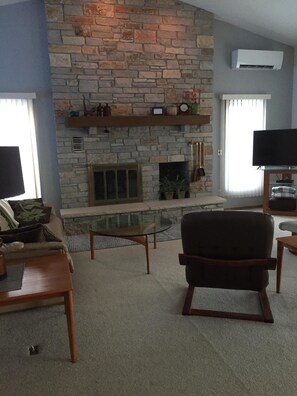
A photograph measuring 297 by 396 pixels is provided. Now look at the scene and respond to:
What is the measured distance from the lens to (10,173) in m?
2.45

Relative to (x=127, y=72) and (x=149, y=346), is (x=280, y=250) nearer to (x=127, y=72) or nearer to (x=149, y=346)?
(x=149, y=346)

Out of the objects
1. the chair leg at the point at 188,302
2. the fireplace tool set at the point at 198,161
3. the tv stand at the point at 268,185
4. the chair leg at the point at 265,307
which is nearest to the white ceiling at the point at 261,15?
the fireplace tool set at the point at 198,161

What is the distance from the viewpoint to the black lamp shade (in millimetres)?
2371

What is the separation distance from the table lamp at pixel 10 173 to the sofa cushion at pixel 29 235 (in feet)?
1.16

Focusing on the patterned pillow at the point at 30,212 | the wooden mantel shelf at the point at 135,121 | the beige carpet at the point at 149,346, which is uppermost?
the wooden mantel shelf at the point at 135,121

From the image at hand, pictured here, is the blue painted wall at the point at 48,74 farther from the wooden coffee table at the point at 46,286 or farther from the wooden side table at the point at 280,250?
the wooden side table at the point at 280,250

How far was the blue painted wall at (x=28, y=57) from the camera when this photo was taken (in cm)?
468

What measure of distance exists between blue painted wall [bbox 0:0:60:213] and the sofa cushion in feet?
8.73

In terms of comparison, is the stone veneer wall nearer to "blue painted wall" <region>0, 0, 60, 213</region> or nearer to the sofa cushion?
"blue painted wall" <region>0, 0, 60, 213</region>

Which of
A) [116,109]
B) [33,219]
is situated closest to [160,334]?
[33,219]

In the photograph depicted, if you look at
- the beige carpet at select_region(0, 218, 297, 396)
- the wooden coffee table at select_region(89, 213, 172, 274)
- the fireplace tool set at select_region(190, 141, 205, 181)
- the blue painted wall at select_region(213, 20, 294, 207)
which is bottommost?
the beige carpet at select_region(0, 218, 297, 396)

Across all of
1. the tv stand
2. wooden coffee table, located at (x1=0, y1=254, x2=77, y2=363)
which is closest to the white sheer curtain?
wooden coffee table, located at (x1=0, y1=254, x2=77, y2=363)

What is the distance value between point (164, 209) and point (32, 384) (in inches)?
135

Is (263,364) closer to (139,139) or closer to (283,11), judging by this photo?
(139,139)
